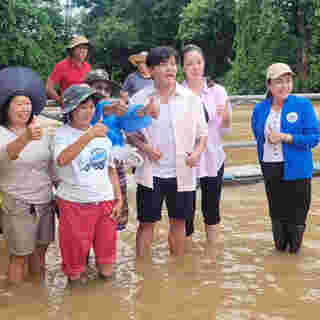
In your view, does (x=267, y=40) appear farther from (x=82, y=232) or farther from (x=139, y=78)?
(x=82, y=232)

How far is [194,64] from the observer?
5.03 m

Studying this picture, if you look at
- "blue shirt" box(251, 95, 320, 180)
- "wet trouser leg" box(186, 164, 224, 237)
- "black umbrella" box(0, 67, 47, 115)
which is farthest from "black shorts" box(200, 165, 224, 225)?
"black umbrella" box(0, 67, 47, 115)

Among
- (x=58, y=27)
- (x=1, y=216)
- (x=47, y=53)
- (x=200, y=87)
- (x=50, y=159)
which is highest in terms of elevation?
(x=58, y=27)

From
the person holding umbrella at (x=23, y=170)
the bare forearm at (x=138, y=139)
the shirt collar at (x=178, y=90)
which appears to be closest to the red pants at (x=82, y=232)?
the person holding umbrella at (x=23, y=170)

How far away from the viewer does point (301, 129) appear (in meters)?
4.88

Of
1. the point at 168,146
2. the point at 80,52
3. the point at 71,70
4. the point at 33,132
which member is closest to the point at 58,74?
the point at 71,70

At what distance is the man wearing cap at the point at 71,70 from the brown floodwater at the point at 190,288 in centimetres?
155

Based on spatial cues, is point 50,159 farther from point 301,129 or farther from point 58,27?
point 58,27

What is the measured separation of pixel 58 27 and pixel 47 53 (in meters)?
12.9

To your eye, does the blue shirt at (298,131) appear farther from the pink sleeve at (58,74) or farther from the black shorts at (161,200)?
the pink sleeve at (58,74)

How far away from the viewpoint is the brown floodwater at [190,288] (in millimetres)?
3902

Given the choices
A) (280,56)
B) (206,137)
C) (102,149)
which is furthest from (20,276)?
(280,56)

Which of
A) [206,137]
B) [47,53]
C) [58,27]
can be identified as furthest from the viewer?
[58,27]

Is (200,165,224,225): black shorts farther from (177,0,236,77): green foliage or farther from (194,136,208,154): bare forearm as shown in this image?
(177,0,236,77): green foliage
